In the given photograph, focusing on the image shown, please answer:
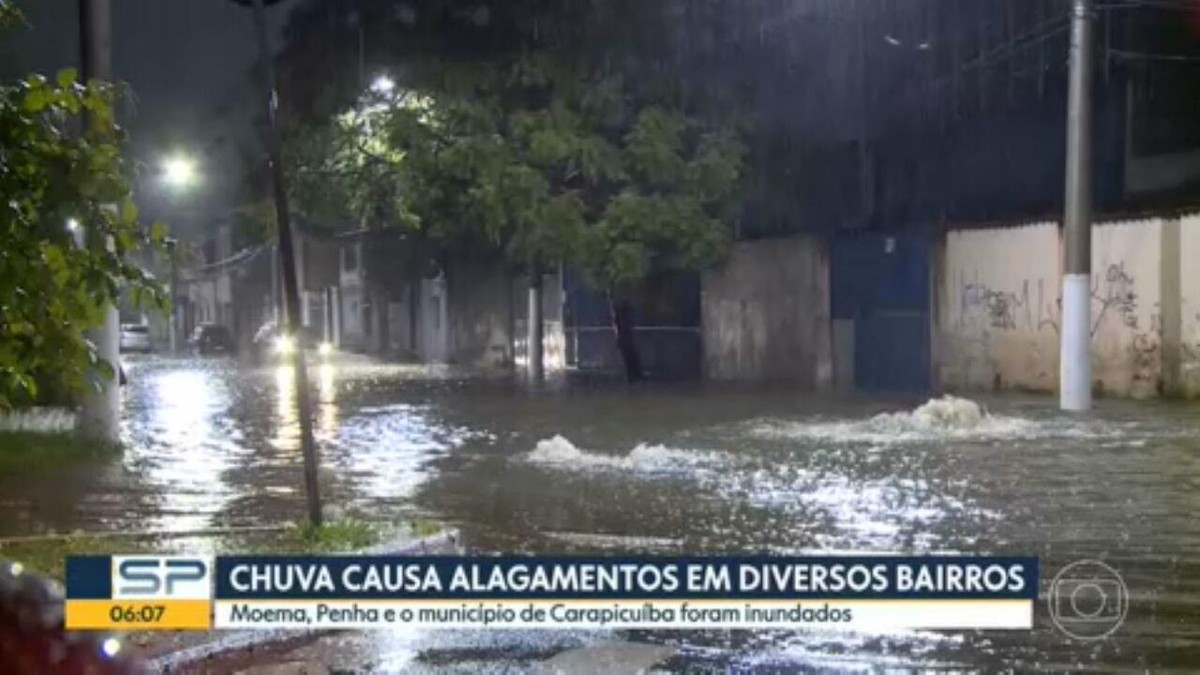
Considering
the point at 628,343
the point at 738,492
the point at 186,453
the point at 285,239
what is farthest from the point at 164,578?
the point at 628,343

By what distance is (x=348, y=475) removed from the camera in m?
13.2

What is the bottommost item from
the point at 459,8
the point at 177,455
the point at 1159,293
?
the point at 177,455

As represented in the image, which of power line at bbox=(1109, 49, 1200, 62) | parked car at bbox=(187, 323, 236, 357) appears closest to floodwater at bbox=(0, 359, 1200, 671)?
power line at bbox=(1109, 49, 1200, 62)

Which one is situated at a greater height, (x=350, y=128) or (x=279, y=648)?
(x=350, y=128)

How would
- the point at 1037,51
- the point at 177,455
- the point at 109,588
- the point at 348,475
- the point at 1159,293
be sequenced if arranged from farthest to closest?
the point at 1037,51
the point at 1159,293
the point at 177,455
the point at 348,475
the point at 109,588

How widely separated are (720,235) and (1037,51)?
6190 millimetres

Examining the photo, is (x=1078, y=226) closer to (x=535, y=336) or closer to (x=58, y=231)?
(x=535, y=336)

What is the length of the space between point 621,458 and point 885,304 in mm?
11523

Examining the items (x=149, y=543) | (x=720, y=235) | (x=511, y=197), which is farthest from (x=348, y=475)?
(x=720, y=235)

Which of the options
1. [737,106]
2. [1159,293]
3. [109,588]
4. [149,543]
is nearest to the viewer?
[109,588]

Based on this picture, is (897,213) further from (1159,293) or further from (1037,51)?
(1159,293)

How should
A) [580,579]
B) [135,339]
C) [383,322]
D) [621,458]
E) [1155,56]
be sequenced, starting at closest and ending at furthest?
[580,579], [621,458], [1155,56], [383,322], [135,339]
